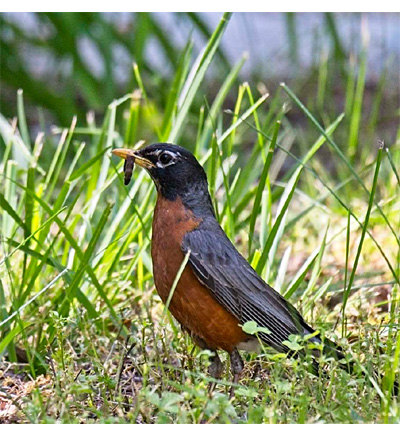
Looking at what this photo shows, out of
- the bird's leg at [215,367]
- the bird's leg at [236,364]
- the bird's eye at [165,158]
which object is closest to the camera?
the bird's leg at [236,364]

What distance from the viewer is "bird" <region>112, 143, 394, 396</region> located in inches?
127

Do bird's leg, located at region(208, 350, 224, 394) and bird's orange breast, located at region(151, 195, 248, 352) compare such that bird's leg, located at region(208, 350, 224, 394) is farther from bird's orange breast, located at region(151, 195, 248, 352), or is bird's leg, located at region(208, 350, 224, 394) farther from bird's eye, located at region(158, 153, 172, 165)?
bird's eye, located at region(158, 153, 172, 165)

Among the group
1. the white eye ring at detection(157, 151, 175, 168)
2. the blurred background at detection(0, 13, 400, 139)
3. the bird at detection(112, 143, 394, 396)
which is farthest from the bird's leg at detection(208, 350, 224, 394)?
the blurred background at detection(0, 13, 400, 139)

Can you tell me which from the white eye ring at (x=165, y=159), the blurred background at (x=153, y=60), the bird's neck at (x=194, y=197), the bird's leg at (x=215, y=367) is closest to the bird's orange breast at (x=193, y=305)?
the bird's leg at (x=215, y=367)

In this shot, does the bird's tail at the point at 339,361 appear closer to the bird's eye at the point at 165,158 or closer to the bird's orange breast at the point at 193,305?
the bird's orange breast at the point at 193,305

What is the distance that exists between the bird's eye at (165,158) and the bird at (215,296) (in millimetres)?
178

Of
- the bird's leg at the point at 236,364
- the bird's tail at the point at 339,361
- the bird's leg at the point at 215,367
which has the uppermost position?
the bird's tail at the point at 339,361

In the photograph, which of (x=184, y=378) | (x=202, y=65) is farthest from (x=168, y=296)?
(x=202, y=65)

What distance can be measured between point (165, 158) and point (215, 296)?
Answer: 608 millimetres

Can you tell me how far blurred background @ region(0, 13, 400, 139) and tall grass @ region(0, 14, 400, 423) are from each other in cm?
91

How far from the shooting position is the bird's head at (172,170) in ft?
11.5

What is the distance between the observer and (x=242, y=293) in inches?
129

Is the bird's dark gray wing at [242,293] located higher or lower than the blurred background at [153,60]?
lower
